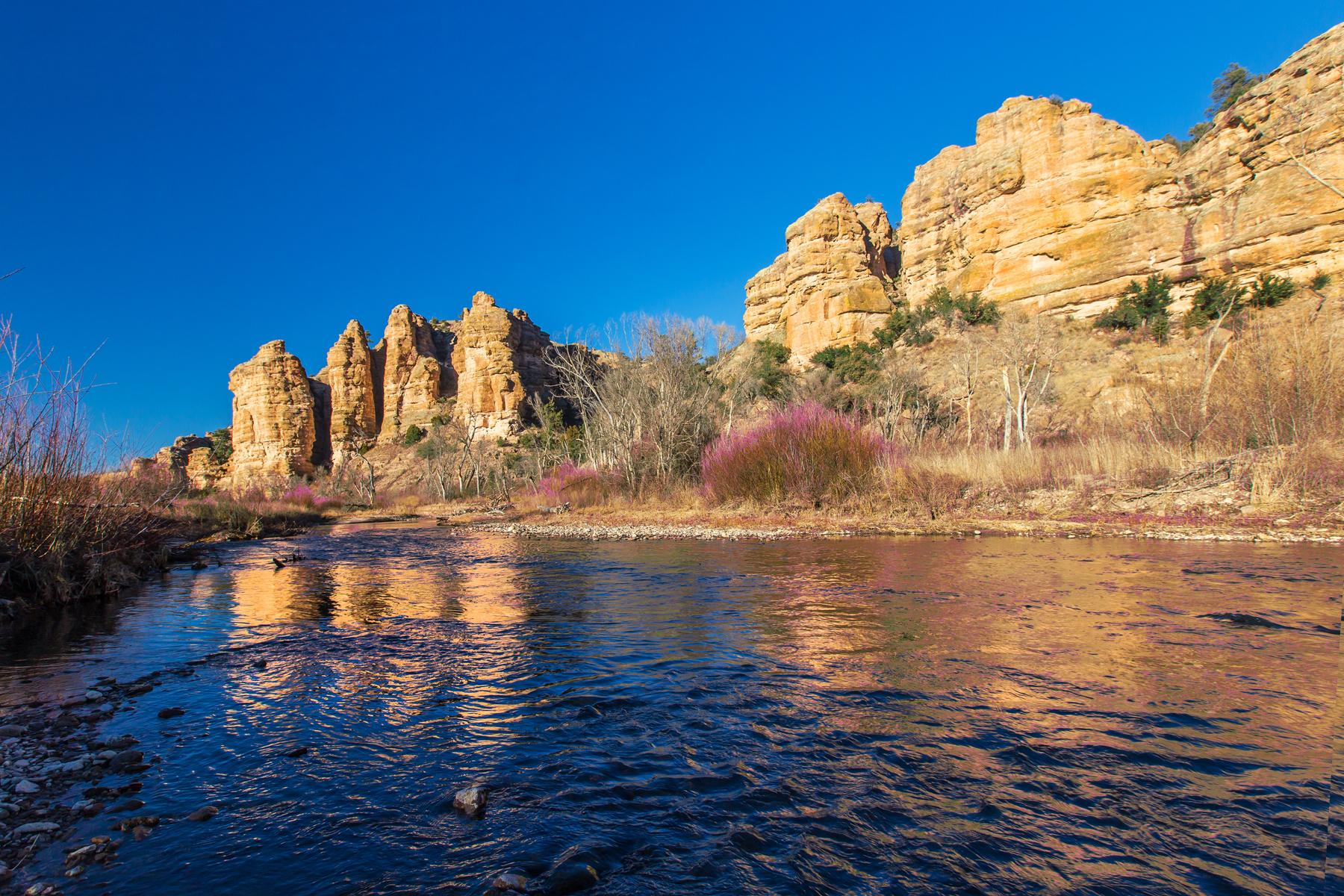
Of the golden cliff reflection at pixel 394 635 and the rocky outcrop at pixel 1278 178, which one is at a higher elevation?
the rocky outcrop at pixel 1278 178

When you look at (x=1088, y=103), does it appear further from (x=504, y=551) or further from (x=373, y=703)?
(x=373, y=703)

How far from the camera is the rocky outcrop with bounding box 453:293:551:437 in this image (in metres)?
54.2

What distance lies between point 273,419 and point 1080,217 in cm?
6248

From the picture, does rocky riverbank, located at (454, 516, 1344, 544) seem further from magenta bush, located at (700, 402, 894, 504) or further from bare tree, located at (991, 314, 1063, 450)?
bare tree, located at (991, 314, 1063, 450)

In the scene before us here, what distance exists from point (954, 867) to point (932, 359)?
38.5 m

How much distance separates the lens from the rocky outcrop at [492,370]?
178 feet

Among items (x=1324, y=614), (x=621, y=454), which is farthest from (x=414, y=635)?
(x=621, y=454)

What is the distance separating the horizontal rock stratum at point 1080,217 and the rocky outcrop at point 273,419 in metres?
41.1

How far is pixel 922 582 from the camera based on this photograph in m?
7.64

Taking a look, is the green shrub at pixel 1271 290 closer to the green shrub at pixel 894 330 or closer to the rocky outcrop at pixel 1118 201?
the rocky outcrop at pixel 1118 201

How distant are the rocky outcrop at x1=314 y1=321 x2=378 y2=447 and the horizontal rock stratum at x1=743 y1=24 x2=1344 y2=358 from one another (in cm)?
3657

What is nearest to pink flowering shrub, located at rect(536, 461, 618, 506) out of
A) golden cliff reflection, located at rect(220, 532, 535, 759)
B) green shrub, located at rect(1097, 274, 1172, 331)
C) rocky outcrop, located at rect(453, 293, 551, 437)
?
golden cliff reflection, located at rect(220, 532, 535, 759)

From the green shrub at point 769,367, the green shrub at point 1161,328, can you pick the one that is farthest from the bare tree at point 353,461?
the green shrub at point 1161,328

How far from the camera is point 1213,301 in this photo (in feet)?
92.6
